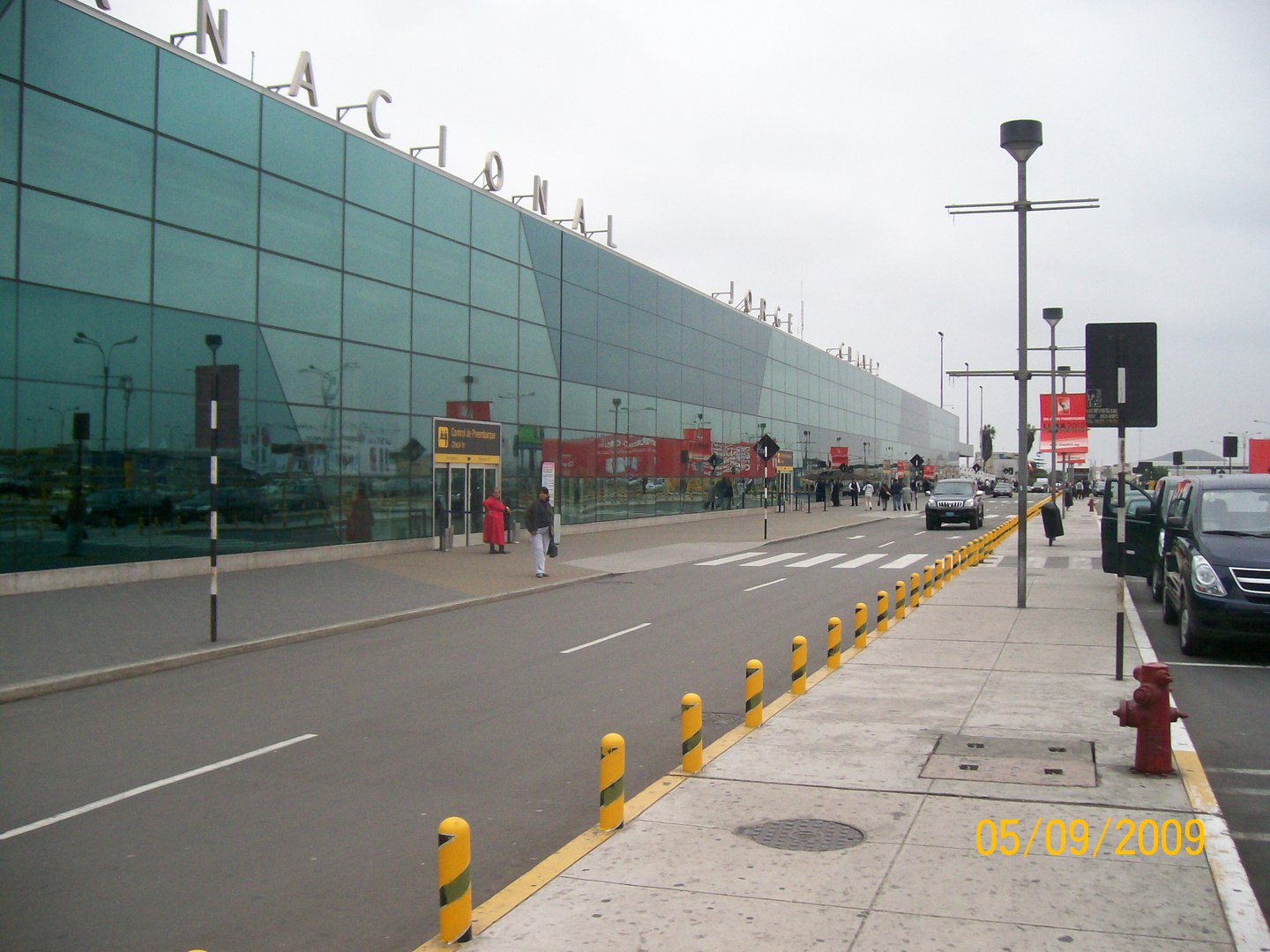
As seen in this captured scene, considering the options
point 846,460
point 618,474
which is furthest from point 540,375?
point 846,460

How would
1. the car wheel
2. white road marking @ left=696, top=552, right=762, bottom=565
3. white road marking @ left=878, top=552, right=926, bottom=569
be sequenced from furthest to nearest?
white road marking @ left=696, top=552, right=762, bottom=565, white road marking @ left=878, top=552, right=926, bottom=569, the car wheel

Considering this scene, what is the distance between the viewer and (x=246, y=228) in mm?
21953

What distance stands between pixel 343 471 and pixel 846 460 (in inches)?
2051

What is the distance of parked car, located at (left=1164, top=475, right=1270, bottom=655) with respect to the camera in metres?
11.5

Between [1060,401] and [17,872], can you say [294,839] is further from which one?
[1060,401]

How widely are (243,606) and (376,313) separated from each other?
11.5 meters

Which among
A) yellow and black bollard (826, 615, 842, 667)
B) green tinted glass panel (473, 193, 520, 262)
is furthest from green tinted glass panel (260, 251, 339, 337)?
yellow and black bollard (826, 615, 842, 667)

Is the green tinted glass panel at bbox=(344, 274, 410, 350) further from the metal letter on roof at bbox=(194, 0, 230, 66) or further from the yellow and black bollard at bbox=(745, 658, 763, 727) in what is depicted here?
the yellow and black bollard at bbox=(745, 658, 763, 727)

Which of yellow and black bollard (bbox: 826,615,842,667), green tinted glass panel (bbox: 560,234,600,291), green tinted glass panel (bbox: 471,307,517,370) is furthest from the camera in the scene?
green tinted glass panel (bbox: 560,234,600,291)

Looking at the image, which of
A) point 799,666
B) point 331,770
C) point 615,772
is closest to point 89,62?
point 331,770

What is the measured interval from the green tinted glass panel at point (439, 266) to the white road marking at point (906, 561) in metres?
13.7

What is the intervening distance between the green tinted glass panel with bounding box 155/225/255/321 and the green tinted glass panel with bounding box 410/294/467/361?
19.4 ft

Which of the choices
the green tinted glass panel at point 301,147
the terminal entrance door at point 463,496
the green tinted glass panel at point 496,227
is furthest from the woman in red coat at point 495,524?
the green tinted glass panel at point 301,147

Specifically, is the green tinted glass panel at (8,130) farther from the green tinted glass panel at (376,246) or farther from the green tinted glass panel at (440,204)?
the green tinted glass panel at (440,204)
